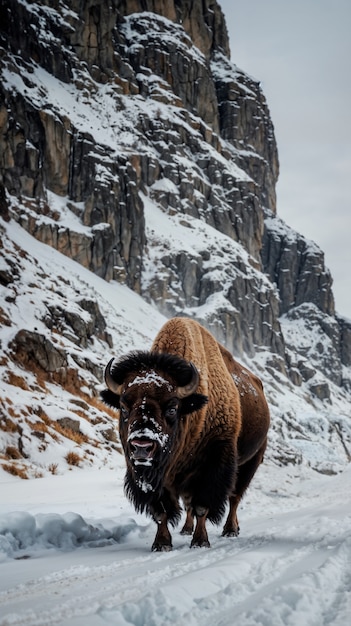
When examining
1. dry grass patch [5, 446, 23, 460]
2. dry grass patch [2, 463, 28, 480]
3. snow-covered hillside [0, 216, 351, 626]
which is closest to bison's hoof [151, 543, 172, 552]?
snow-covered hillside [0, 216, 351, 626]

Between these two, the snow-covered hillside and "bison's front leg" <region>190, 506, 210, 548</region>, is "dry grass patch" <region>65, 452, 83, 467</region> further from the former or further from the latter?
"bison's front leg" <region>190, 506, 210, 548</region>

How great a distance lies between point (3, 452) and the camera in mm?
9680

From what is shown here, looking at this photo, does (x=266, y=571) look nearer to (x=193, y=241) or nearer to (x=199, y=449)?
(x=199, y=449)

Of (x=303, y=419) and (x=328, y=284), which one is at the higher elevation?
(x=328, y=284)

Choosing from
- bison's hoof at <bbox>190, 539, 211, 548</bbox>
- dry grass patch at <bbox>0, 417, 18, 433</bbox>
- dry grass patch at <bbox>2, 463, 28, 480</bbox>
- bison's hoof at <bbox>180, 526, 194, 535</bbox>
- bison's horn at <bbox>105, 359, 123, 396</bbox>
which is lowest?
dry grass patch at <bbox>2, 463, 28, 480</bbox>

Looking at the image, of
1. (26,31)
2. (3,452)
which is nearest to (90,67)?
(26,31)

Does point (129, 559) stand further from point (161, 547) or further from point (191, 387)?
point (191, 387)

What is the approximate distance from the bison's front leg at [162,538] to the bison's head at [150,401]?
554 mm

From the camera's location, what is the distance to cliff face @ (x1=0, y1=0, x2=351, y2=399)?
50.5 m

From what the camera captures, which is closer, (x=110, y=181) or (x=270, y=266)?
(x=110, y=181)

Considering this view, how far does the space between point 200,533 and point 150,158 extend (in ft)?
243

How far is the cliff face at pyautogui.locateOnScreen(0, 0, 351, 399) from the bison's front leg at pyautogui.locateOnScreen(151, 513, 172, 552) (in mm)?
30449

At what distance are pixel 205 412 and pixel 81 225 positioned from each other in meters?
48.2

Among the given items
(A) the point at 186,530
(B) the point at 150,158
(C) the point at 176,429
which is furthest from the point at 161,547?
(B) the point at 150,158
